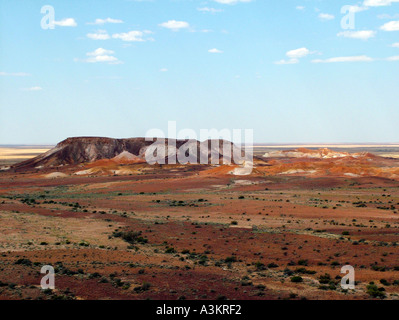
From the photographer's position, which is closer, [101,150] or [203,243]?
[203,243]

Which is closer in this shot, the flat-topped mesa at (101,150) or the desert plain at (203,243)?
the desert plain at (203,243)

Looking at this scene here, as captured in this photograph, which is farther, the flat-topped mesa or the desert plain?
the flat-topped mesa

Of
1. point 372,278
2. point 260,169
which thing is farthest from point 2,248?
point 260,169

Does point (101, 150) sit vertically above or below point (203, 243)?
above

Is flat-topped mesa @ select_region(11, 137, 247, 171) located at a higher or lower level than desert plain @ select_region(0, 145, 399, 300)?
higher

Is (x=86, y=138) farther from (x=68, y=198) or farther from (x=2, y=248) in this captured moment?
(x=2, y=248)

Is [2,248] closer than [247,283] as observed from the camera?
No
